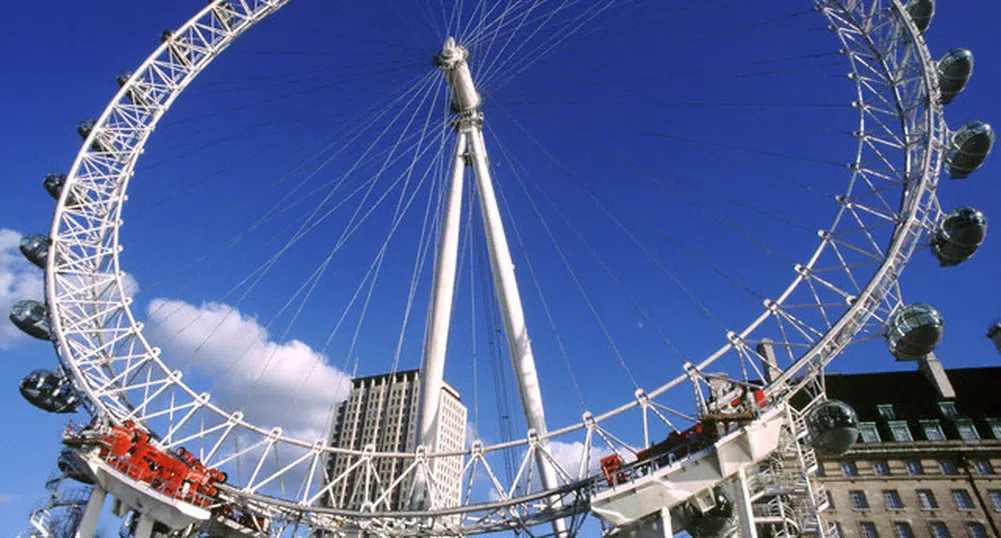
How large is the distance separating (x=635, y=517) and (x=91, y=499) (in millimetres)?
26745

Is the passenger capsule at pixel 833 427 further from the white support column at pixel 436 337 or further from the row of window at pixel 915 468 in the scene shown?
the row of window at pixel 915 468

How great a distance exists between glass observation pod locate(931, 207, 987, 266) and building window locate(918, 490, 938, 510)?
27160 mm

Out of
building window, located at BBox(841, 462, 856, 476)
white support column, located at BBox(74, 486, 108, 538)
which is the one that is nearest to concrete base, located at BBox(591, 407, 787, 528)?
white support column, located at BBox(74, 486, 108, 538)

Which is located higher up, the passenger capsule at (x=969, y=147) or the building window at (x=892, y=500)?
the passenger capsule at (x=969, y=147)

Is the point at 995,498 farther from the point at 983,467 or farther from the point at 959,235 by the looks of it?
the point at 959,235

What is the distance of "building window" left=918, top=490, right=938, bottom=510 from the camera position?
4838 cm

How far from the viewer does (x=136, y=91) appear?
41062 mm

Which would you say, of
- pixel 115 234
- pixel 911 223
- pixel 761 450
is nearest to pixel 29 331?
pixel 115 234

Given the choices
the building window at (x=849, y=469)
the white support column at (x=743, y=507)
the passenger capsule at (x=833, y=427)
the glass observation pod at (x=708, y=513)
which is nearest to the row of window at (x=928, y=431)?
the building window at (x=849, y=469)

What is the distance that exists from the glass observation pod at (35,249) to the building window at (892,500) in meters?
61.2

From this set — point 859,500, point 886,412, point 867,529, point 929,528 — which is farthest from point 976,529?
point 886,412

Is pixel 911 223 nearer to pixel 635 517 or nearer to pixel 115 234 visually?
pixel 635 517

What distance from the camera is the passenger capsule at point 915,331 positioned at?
2820 centimetres

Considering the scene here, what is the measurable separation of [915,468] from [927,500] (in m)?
2.79
